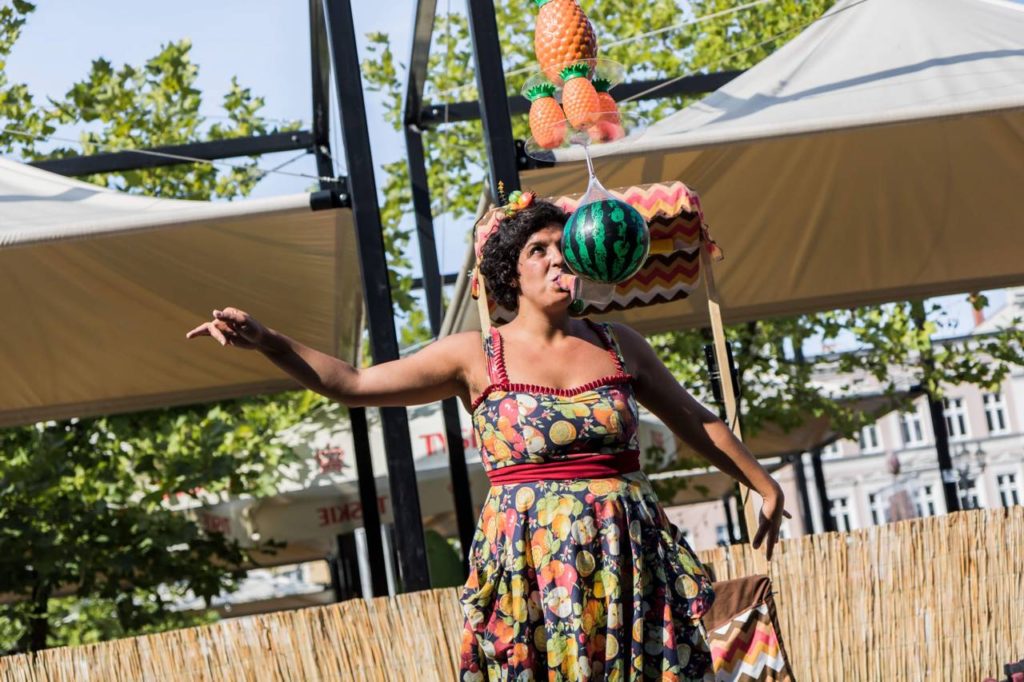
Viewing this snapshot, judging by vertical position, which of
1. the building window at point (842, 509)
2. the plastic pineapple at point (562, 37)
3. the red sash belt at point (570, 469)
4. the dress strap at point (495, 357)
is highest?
the plastic pineapple at point (562, 37)

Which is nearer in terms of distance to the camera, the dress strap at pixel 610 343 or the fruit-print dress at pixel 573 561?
the fruit-print dress at pixel 573 561

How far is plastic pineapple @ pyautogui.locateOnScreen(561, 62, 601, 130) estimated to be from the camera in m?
3.78

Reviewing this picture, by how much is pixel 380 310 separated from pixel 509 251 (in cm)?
240

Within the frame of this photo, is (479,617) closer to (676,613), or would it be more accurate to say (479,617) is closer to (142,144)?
(676,613)

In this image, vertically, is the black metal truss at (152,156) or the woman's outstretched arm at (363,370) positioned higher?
the black metal truss at (152,156)

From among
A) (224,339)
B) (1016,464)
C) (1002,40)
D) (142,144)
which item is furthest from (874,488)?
(224,339)

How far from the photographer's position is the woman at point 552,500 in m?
2.47

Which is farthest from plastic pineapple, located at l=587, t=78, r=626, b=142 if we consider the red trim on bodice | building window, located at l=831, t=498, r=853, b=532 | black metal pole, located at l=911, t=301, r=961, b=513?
building window, located at l=831, t=498, r=853, b=532

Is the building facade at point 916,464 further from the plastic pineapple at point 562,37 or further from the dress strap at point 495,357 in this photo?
the dress strap at point 495,357

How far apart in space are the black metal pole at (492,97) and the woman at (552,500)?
7.63 feet

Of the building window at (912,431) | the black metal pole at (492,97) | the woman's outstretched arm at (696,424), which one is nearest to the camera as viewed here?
the woman's outstretched arm at (696,424)

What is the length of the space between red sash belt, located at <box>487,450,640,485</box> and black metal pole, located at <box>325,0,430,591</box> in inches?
99.7

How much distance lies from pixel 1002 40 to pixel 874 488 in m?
67.2

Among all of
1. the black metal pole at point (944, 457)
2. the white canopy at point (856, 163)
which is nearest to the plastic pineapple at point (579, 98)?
the white canopy at point (856, 163)
